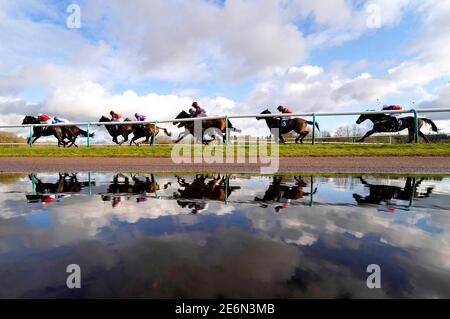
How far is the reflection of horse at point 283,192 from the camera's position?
13.1ft

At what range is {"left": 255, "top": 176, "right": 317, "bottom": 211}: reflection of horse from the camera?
3978mm

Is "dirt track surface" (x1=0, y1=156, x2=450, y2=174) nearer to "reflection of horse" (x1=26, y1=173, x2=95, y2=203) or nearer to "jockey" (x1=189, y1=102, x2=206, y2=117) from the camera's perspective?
"reflection of horse" (x1=26, y1=173, x2=95, y2=203)

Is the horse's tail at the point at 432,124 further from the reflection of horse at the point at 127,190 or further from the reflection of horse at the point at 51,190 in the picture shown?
the reflection of horse at the point at 51,190

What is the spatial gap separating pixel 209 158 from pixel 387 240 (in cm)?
875

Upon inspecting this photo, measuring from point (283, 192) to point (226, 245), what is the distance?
247 cm

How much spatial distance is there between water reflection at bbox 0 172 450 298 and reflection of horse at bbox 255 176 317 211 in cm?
7

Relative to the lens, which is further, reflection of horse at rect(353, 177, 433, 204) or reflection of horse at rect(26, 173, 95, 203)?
reflection of horse at rect(26, 173, 95, 203)

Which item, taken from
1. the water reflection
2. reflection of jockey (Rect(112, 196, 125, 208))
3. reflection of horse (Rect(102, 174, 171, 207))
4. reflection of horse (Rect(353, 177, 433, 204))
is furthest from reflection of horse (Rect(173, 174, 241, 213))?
reflection of horse (Rect(353, 177, 433, 204))

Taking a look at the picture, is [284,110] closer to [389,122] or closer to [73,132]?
[389,122]

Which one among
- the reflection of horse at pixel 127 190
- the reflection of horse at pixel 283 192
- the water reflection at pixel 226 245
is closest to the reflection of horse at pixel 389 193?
the water reflection at pixel 226 245

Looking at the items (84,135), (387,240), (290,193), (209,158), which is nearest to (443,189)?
(290,193)

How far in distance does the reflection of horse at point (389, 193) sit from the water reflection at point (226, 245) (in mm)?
27
